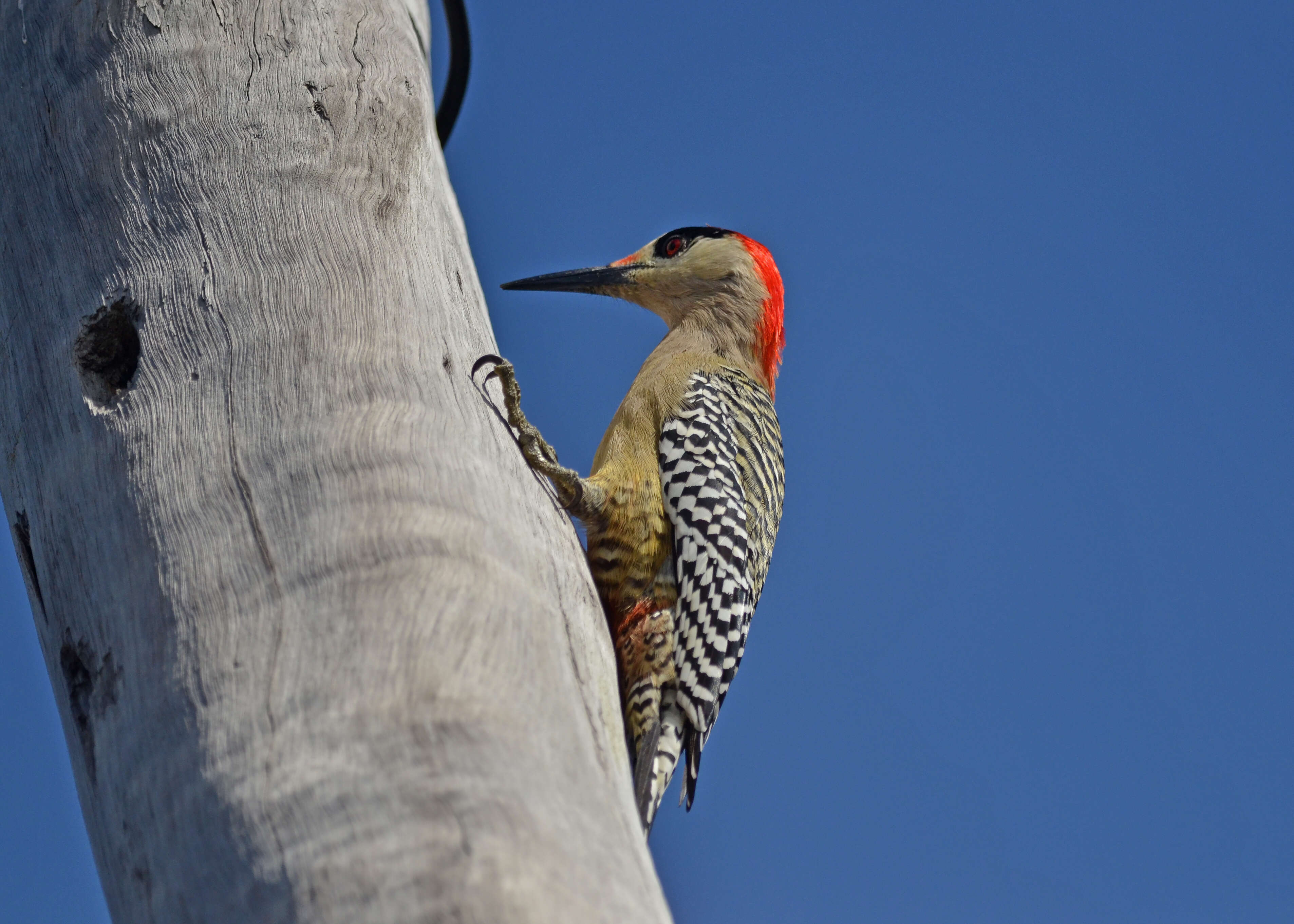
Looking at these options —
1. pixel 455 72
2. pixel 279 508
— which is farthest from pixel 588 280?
pixel 279 508

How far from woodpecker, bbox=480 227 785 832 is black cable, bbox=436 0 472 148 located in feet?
2.46

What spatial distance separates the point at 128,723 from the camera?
5.52ft

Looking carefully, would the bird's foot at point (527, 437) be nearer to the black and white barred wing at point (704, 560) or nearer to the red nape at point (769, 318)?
the black and white barred wing at point (704, 560)

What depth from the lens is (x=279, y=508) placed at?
180cm

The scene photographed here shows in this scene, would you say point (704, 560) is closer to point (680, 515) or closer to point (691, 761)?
point (680, 515)

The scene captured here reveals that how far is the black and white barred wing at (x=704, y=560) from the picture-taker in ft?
9.86

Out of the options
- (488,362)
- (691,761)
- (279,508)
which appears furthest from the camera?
(691,761)

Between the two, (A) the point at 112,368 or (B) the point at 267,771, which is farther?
(A) the point at 112,368

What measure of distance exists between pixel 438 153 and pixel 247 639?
1.75 m

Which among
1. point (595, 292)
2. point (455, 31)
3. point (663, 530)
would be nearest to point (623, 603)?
point (663, 530)

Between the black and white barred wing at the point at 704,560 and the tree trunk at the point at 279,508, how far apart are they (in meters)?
0.79

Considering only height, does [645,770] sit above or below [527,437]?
below

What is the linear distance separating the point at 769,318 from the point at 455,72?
5.33 feet

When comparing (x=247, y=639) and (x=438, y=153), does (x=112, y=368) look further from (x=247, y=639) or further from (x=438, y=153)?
(x=438, y=153)
